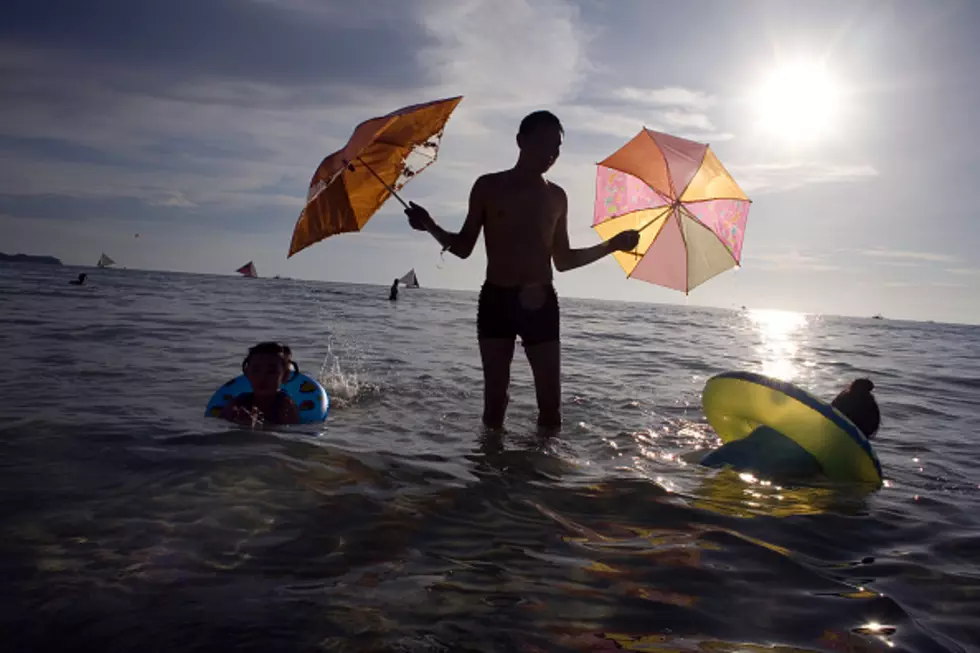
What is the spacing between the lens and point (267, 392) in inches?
217

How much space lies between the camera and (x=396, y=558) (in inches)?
108

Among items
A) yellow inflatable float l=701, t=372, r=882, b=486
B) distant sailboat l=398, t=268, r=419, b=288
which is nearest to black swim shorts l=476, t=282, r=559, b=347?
yellow inflatable float l=701, t=372, r=882, b=486

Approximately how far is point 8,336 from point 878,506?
1100cm

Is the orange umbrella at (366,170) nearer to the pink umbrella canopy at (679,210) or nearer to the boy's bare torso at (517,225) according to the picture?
the boy's bare torso at (517,225)

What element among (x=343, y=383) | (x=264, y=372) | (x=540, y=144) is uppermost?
(x=540, y=144)

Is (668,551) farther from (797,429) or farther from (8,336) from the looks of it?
(8,336)

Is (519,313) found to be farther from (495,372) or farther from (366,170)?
(366,170)

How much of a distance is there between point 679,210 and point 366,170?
272 centimetres

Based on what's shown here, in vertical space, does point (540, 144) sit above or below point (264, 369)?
above

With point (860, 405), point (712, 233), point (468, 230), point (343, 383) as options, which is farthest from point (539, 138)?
point (343, 383)

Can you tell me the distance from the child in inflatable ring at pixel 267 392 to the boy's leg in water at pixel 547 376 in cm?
212

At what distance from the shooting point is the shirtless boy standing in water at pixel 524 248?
179 inches

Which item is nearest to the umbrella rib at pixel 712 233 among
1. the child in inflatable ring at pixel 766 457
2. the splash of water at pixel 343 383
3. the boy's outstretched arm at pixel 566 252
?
the boy's outstretched arm at pixel 566 252

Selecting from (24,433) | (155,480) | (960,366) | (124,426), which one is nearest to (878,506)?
(155,480)
